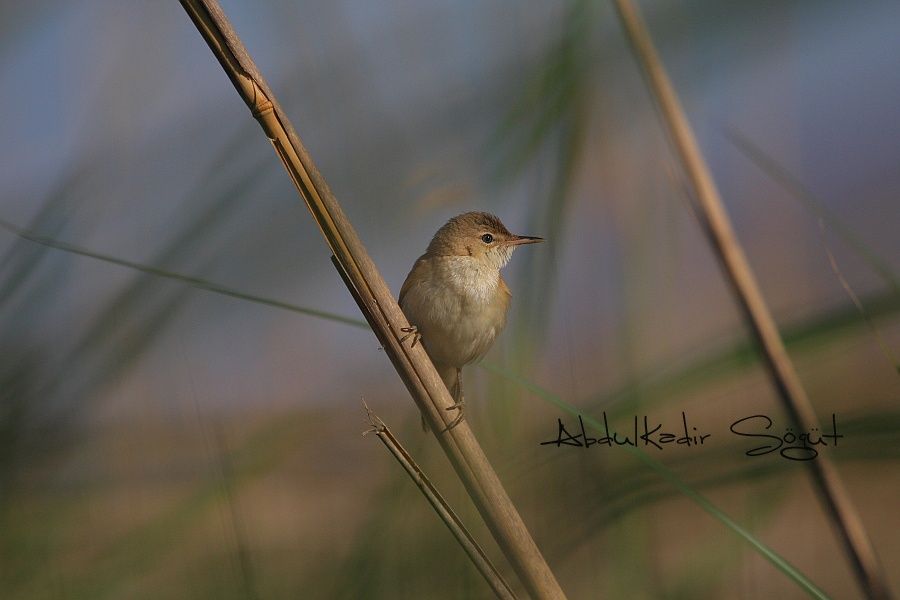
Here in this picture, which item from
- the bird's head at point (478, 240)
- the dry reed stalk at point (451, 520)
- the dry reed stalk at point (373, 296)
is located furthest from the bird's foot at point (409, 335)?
the bird's head at point (478, 240)

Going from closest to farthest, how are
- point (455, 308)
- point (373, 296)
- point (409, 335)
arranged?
point (373, 296) → point (409, 335) → point (455, 308)

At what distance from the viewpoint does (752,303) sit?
829 mm

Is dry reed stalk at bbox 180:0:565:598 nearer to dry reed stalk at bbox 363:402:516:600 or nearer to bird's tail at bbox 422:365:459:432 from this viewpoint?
dry reed stalk at bbox 363:402:516:600

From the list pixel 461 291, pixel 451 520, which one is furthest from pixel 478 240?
pixel 451 520

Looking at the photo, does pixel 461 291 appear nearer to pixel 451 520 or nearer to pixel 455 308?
pixel 455 308

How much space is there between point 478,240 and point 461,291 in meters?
0.17

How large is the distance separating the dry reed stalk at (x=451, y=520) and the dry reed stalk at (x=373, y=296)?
0.05m

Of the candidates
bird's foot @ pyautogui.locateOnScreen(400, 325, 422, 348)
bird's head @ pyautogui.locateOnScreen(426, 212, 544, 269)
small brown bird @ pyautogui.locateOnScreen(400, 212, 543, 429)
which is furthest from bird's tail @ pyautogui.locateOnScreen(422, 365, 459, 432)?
bird's foot @ pyautogui.locateOnScreen(400, 325, 422, 348)

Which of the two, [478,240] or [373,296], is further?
[478,240]

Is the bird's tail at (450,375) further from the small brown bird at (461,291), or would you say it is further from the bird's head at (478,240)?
the bird's head at (478,240)

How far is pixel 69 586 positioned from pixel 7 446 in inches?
5.9

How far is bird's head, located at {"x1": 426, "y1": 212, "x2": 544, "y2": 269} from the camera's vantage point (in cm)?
204

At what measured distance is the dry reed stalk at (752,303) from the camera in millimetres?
751

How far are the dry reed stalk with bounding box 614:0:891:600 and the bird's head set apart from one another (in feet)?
3.63
